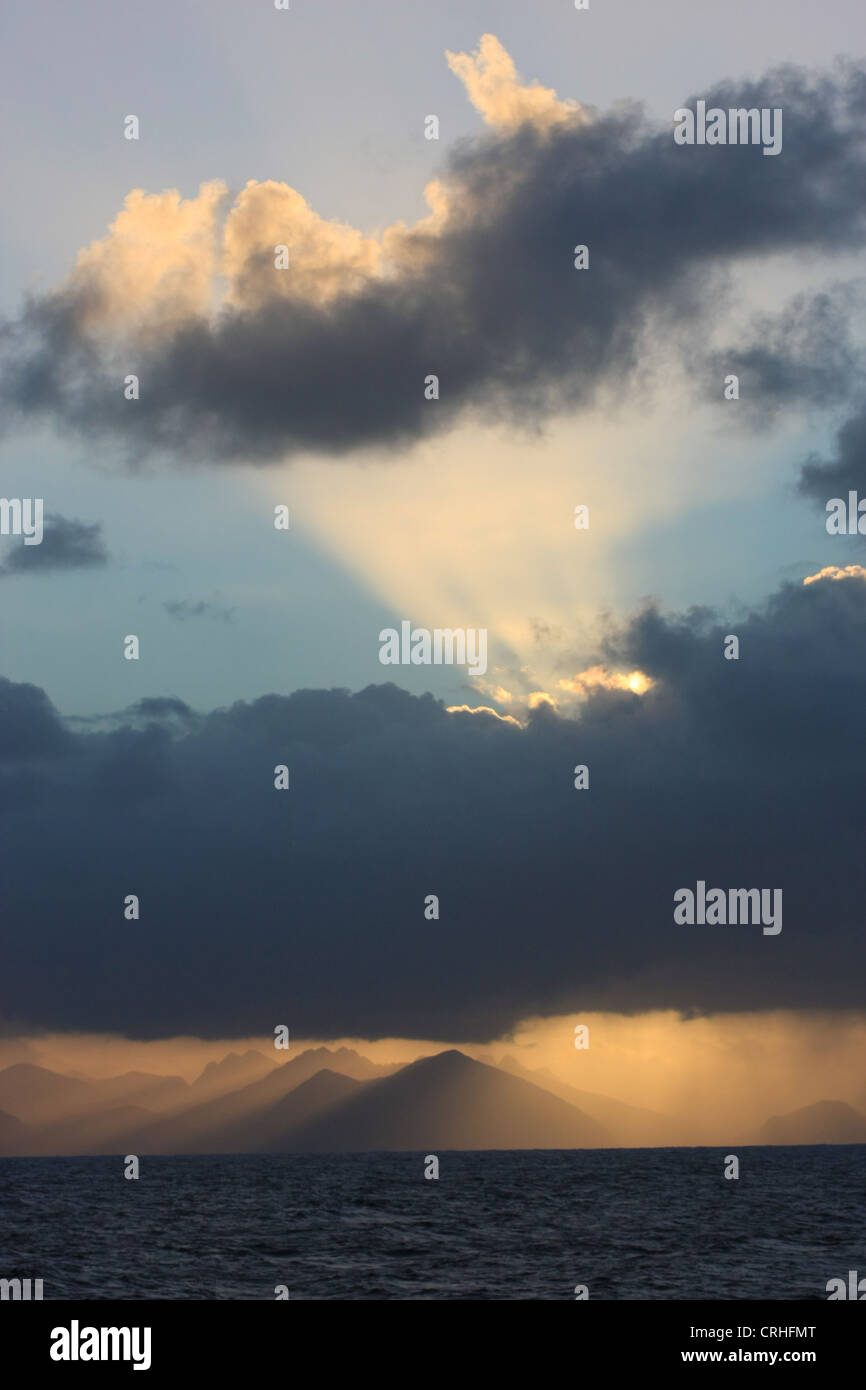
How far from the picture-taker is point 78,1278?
65.2m

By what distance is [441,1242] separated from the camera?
274 feet

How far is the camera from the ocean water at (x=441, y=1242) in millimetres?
62875

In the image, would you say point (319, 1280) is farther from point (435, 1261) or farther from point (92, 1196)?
point (92, 1196)

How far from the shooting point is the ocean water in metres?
62.9

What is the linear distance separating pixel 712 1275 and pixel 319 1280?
21.2 meters
